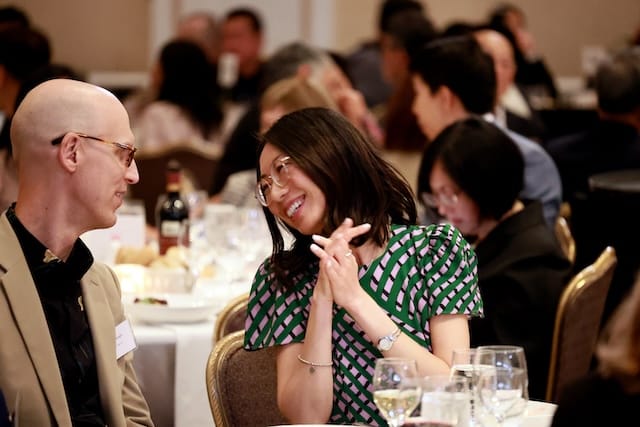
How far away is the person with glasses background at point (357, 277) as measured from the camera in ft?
9.09

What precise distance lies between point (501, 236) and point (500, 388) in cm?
169

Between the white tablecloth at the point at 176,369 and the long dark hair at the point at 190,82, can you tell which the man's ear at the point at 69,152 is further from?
the long dark hair at the point at 190,82

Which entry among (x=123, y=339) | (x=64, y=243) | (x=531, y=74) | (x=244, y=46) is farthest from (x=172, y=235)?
(x=531, y=74)

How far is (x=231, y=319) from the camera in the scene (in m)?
3.46

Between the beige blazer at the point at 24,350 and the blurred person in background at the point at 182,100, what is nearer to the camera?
the beige blazer at the point at 24,350

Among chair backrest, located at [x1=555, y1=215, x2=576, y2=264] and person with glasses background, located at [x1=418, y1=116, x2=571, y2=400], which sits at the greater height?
person with glasses background, located at [x1=418, y1=116, x2=571, y2=400]

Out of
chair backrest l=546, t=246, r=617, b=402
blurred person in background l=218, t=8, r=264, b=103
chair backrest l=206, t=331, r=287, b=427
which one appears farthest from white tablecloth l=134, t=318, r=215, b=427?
blurred person in background l=218, t=8, r=264, b=103

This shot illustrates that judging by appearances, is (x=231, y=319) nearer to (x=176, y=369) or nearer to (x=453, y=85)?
(x=176, y=369)

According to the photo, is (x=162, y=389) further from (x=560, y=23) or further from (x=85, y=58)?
(x=560, y=23)

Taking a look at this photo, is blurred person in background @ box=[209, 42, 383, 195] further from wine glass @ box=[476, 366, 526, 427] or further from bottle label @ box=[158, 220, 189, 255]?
wine glass @ box=[476, 366, 526, 427]

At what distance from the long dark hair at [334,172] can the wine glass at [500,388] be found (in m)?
0.64

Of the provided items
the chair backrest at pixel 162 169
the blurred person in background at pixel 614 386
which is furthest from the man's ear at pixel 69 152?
the chair backrest at pixel 162 169

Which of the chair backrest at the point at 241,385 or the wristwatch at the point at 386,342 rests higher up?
the wristwatch at the point at 386,342

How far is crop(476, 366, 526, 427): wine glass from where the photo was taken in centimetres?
228
